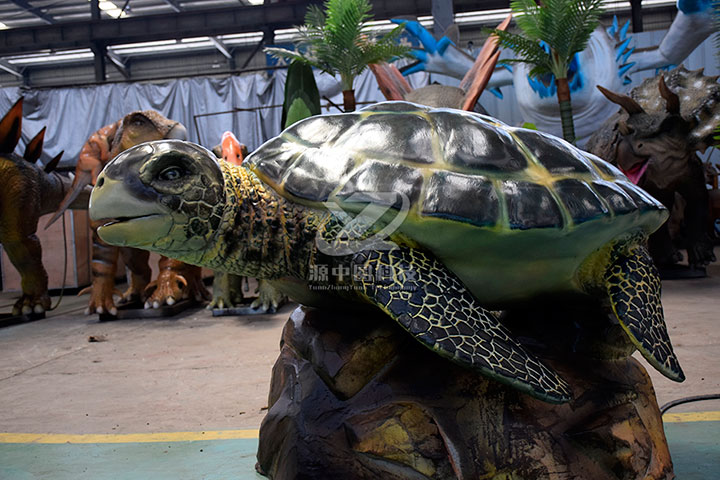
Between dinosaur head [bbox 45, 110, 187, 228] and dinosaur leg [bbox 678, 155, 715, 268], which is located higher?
dinosaur head [bbox 45, 110, 187, 228]

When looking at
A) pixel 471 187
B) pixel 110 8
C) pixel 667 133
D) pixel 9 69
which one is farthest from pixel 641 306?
pixel 9 69

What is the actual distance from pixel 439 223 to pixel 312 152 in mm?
422

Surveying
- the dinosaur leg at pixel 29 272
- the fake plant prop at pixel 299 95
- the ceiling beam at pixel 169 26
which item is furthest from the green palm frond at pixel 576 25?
Answer: the ceiling beam at pixel 169 26

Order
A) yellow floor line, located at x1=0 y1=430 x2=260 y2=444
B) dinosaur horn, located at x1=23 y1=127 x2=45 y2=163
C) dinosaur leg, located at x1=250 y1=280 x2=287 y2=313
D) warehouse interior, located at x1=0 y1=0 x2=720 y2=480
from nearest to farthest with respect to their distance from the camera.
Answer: warehouse interior, located at x1=0 y1=0 x2=720 y2=480 → yellow floor line, located at x1=0 y1=430 x2=260 y2=444 → dinosaur leg, located at x1=250 y1=280 x2=287 y2=313 → dinosaur horn, located at x1=23 y1=127 x2=45 y2=163

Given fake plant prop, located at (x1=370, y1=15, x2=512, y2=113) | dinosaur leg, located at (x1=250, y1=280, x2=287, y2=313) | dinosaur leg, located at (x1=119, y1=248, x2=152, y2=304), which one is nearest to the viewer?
dinosaur leg, located at (x1=250, y1=280, x2=287, y2=313)

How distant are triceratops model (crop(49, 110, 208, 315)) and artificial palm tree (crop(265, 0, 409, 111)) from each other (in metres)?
1.58

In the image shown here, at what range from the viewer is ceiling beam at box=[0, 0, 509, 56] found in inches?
466

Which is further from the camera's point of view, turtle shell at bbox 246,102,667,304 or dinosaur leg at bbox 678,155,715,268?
dinosaur leg at bbox 678,155,715,268

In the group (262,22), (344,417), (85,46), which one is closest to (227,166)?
(344,417)

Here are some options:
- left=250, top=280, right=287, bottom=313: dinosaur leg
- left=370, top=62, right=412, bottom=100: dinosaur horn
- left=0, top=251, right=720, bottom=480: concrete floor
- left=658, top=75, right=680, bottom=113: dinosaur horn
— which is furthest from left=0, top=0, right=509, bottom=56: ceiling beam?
left=0, top=251, right=720, bottom=480: concrete floor

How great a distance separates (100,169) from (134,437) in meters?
4.09

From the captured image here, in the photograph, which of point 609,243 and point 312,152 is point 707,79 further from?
point 312,152

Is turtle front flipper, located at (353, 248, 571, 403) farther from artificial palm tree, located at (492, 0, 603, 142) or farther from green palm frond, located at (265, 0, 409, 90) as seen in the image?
artificial palm tree, located at (492, 0, 603, 142)

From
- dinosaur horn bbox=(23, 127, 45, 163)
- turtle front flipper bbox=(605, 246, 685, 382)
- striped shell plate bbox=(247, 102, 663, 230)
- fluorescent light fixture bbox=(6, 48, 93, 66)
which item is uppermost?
fluorescent light fixture bbox=(6, 48, 93, 66)
